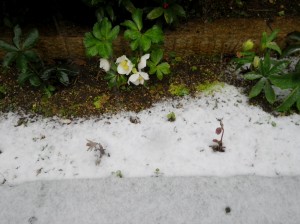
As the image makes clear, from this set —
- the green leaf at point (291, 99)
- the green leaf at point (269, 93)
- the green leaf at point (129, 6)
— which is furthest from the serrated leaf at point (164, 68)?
the green leaf at point (291, 99)

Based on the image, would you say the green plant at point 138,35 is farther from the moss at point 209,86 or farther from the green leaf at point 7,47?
the green leaf at point 7,47

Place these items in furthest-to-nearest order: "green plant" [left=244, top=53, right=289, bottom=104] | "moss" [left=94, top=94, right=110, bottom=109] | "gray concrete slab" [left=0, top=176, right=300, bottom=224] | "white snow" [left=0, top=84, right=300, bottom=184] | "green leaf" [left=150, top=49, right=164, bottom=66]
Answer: "moss" [left=94, top=94, right=110, bottom=109] → "green leaf" [left=150, top=49, right=164, bottom=66] → "green plant" [left=244, top=53, right=289, bottom=104] → "white snow" [left=0, top=84, right=300, bottom=184] → "gray concrete slab" [left=0, top=176, right=300, bottom=224]

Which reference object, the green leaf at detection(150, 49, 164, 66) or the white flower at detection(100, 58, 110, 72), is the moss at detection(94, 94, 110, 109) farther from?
the green leaf at detection(150, 49, 164, 66)

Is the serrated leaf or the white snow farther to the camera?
the serrated leaf

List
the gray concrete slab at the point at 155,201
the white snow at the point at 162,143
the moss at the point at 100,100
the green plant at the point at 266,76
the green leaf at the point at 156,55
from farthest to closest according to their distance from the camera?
the moss at the point at 100,100 → the green leaf at the point at 156,55 → the green plant at the point at 266,76 → the white snow at the point at 162,143 → the gray concrete slab at the point at 155,201

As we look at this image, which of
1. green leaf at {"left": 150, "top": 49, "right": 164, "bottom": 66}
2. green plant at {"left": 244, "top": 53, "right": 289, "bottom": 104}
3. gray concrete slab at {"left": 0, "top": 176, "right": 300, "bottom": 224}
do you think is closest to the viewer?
gray concrete slab at {"left": 0, "top": 176, "right": 300, "bottom": 224}

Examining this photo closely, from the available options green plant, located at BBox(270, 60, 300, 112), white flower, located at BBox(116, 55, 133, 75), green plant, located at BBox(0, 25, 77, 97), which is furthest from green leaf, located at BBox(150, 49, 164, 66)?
green plant, located at BBox(270, 60, 300, 112)

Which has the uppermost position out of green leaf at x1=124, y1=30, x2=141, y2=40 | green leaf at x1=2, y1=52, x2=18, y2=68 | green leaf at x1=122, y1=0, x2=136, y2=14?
green leaf at x1=122, y1=0, x2=136, y2=14

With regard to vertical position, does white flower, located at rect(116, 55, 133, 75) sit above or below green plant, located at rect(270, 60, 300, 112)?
above
